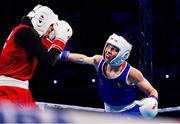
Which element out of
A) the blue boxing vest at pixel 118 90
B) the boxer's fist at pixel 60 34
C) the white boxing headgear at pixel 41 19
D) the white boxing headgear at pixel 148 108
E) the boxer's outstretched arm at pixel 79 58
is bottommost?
the white boxing headgear at pixel 148 108

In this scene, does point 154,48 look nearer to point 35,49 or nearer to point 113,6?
point 113,6

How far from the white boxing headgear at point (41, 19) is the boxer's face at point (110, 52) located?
2.92 ft

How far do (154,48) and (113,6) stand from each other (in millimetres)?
1054

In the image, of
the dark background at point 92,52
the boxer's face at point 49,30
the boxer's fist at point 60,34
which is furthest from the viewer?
the dark background at point 92,52

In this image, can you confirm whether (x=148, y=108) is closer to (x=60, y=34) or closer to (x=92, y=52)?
(x=60, y=34)

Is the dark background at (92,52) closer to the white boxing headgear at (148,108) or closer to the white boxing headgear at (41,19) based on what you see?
the white boxing headgear at (148,108)

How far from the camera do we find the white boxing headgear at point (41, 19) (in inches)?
114

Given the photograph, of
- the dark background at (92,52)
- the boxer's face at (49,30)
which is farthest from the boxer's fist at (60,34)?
the dark background at (92,52)

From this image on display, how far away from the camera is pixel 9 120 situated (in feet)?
4.12

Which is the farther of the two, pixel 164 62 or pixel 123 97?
pixel 164 62

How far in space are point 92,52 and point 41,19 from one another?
4.26m

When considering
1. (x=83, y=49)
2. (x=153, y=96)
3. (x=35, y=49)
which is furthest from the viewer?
(x=83, y=49)

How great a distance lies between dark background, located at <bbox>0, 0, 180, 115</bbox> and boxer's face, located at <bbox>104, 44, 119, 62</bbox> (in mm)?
3171

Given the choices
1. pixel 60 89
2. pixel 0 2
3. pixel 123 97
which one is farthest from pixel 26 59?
pixel 60 89
